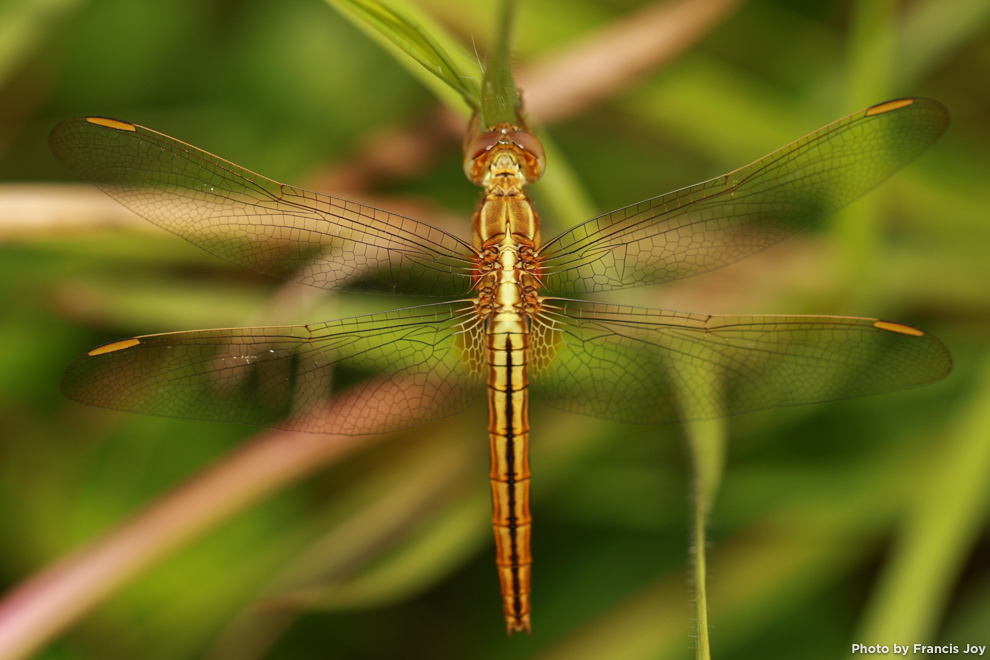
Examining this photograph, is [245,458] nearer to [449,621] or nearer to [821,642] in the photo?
[449,621]

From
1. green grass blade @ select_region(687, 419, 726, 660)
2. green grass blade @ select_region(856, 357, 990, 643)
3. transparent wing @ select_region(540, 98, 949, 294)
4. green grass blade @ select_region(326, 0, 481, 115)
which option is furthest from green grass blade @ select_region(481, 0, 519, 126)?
green grass blade @ select_region(856, 357, 990, 643)

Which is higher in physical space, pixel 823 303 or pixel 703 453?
pixel 823 303

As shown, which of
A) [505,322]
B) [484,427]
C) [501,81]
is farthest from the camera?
[484,427]

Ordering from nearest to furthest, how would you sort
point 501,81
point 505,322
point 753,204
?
point 501,81
point 753,204
point 505,322

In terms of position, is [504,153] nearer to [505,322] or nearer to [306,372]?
[505,322]

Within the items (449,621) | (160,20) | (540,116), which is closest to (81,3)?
(160,20)

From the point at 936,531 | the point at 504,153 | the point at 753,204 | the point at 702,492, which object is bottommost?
the point at 936,531

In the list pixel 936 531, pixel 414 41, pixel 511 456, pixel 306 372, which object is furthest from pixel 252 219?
pixel 936 531
